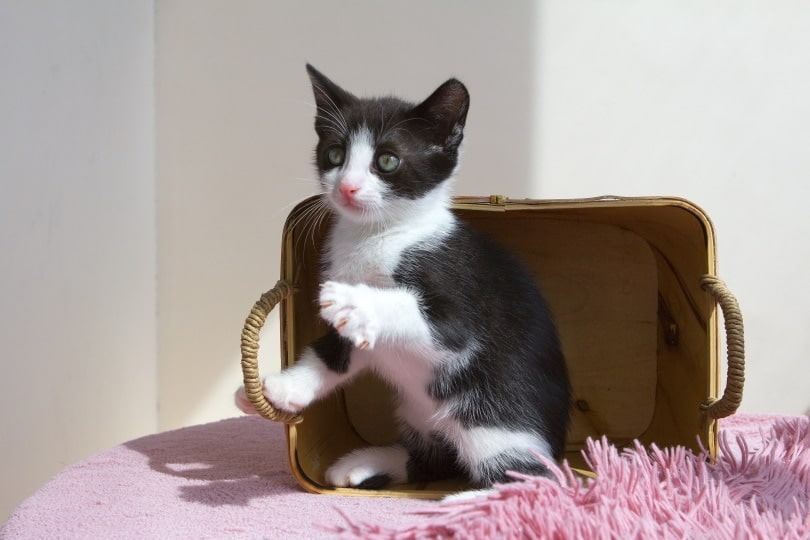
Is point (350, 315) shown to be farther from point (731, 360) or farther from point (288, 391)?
point (731, 360)

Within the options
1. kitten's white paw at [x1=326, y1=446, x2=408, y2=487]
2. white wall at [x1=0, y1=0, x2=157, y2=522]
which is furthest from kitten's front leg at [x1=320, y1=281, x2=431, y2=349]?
white wall at [x1=0, y1=0, x2=157, y2=522]

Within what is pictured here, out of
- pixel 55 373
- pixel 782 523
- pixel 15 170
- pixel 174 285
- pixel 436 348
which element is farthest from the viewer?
pixel 174 285

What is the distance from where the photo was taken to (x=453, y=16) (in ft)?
5.63

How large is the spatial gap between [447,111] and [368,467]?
0.55m

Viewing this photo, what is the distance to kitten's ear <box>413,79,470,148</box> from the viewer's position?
3.22 feet

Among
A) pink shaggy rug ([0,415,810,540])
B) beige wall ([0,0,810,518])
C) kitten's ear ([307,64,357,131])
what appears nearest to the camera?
pink shaggy rug ([0,415,810,540])

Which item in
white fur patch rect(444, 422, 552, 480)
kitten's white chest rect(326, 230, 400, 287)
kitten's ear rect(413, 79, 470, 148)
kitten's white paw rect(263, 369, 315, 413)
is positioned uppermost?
kitten's ear rect(413, 79, 470, 148)

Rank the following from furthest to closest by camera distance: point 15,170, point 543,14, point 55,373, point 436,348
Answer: point 543,14 → point 55,373 → point 15,170 → point 436,348

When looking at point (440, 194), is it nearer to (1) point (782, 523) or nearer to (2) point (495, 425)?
(2) point (495, 425)

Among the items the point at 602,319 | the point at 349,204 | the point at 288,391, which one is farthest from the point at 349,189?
the point at 602,319

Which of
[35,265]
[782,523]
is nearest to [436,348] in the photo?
[782,523]

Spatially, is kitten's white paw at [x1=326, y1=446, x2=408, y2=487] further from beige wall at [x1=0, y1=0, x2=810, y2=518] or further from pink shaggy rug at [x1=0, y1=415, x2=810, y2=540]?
beige wall at [x1=0, y1=0, x2=810, y2=518]

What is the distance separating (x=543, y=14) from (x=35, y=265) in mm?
1258

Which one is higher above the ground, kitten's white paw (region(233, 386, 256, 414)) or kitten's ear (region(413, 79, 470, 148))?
kitten's ear (region(413, 79, 470, 148))
